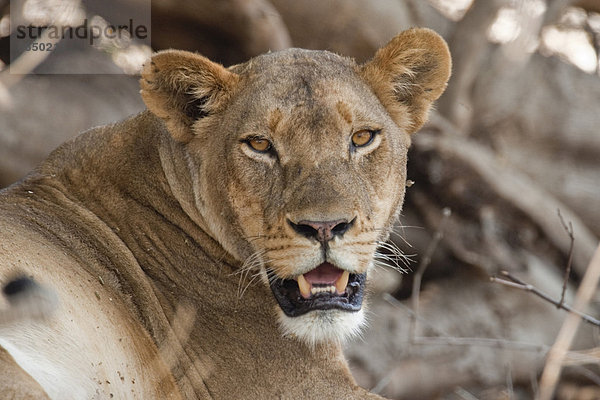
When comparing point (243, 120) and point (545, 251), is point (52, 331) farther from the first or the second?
point (545, 251)

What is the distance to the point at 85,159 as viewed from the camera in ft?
14.5

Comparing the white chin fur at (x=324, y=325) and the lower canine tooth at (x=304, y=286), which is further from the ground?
the lower canine tooth at (x=304, y=286)

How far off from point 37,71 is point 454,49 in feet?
15.5

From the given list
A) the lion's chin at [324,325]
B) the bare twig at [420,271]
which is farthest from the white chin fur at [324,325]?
the bare twig at [420,271]

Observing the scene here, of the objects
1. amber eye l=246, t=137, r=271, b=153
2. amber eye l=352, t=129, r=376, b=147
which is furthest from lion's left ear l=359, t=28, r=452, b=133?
amber eye l=246, t=137, r=271, b=153

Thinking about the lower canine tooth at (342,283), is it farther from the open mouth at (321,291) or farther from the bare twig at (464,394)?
the bare twig at (464,394)

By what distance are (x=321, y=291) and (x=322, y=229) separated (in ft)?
1.16

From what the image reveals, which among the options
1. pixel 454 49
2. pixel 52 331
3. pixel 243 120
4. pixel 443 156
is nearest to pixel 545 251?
pixel 443 156

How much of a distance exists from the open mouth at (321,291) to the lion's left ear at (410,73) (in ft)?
3.70

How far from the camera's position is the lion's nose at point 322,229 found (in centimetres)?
371

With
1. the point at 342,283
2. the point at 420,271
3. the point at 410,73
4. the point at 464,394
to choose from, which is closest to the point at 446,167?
the point at 464,394

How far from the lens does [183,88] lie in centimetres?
430

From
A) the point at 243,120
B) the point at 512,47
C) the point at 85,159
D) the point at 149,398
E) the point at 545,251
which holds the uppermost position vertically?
the point at 243,120

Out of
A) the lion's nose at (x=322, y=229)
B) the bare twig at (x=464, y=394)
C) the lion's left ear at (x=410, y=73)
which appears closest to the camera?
the lion's nose at (x=322, y=229)
